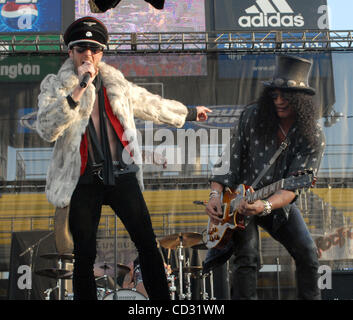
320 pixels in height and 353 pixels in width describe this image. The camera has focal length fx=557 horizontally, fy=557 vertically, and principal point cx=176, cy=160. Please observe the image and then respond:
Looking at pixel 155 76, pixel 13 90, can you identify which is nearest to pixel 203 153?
pixel 155 76

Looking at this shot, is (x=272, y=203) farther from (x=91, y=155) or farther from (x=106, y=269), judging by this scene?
(x=106, y=269)

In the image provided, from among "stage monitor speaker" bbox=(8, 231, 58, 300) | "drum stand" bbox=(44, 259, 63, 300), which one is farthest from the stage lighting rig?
"stage monitor speaker" bbox=(8, 231, 58, 300)

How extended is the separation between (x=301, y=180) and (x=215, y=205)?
0.60 meters

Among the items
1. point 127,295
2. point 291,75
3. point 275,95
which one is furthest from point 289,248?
point 127,295

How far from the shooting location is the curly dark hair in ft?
11.4

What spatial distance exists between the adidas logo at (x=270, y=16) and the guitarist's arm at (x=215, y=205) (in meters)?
5.73

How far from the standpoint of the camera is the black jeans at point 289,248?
127 inches

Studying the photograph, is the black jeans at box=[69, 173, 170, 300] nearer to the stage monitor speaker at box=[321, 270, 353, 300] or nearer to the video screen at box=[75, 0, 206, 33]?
the stage monitor speaker at box=[321, 270, 353, 300]

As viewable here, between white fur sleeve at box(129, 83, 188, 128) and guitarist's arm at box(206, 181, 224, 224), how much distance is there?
56cm

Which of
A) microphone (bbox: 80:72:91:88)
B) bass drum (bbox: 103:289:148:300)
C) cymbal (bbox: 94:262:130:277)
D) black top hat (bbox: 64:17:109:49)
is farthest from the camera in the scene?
cymbal (bbox: 94:262:130:277)

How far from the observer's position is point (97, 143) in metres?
3.00

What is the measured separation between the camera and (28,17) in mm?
8906

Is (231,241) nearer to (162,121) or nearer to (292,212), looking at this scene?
(292,212)

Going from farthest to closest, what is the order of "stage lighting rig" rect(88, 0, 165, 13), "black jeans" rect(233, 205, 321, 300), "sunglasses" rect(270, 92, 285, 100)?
"sunglasses" rect(270, 92, 285, 100), "black jeans" rect(233, 205, 321, 300), "stage lighting rig" rect(88, 0, 165, 13)
